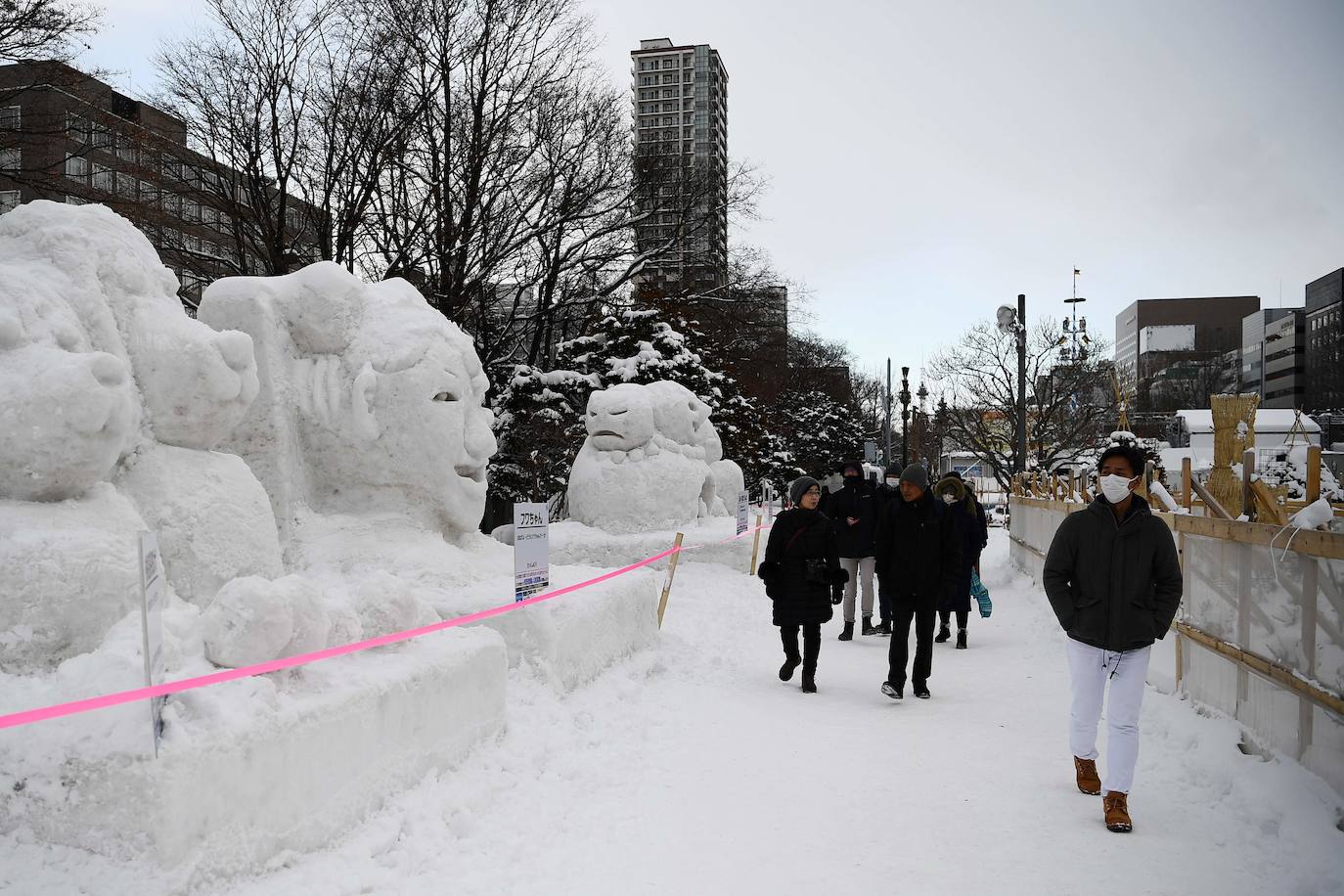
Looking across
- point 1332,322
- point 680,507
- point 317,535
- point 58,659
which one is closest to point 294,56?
point 680,507

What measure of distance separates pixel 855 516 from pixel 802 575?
124 inches

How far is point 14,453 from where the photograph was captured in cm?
411

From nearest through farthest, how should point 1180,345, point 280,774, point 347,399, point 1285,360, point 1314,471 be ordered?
point 280,774, point 1314,471, point 347,399, point 1285,360, point 1180,345

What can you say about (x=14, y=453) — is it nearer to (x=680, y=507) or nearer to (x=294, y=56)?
(x=680, y=507)

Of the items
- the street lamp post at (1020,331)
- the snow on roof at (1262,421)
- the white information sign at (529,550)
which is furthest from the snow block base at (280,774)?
the snow on roof at (1262,421)

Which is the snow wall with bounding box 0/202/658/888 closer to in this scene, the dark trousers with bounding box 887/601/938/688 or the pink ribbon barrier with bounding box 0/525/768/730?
the pink ribbon barrier with bounding box 0/525/768/730

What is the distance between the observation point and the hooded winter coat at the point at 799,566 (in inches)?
315

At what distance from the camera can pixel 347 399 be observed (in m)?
6.83

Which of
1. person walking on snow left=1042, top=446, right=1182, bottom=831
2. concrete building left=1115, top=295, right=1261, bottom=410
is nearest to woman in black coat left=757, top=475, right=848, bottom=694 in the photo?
person walking on snow left=1042, top=446, right=1182, bottom=831

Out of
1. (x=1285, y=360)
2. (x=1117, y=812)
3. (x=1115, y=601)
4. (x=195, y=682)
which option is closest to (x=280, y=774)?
(x=195, y=682)

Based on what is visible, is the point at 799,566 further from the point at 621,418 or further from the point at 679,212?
the point at 679,212

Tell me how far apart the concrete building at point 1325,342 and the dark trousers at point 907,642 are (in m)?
23.9

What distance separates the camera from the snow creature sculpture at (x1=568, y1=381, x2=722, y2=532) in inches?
531

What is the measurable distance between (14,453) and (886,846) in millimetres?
4105
